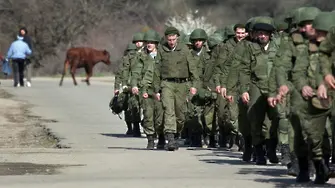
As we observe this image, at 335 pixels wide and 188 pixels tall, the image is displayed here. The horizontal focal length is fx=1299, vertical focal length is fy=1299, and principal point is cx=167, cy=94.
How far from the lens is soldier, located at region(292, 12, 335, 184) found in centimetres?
1282

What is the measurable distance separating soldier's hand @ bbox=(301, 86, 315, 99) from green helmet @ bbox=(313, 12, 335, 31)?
607 millimetres

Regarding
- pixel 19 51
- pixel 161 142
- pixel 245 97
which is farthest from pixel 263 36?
pixel 19 51

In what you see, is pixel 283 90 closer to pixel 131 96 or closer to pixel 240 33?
pixel 240 33

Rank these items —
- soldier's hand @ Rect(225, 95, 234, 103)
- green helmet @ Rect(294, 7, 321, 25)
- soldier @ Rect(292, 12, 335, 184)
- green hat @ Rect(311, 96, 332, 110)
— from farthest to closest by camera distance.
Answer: soldier's hand @ Rect(225, 95, 234, 103)
green helmet @ Rect(294, 7, 321, 25)
soldier @ Rect(292, 12, 335, 184)
green hat @ Rect(311, 96, 332, 110)

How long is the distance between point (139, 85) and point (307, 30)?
8.05 metres

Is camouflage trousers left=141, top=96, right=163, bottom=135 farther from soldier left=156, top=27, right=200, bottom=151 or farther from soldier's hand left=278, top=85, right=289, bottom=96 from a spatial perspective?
soldier's hand left=278, top=85, right=289, bottom=96

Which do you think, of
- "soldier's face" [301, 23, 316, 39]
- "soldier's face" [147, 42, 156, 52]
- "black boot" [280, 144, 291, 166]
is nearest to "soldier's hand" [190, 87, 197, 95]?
"soldier's face" [147, 42, 156, 52]

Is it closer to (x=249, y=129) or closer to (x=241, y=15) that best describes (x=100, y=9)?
(x=241, y=15)

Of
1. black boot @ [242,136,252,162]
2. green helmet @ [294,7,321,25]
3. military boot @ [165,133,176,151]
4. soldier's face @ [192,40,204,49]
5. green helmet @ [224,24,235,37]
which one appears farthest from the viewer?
soldier's face @ [192,40,204,49]

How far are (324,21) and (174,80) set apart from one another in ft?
21.1

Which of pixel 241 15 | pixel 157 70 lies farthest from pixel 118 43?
pixel 157 70

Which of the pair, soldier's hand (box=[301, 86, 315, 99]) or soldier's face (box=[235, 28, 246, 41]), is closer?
soldier's hand (box=[301, 86, 315, 99])

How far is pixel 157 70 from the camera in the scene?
19094 millimetres

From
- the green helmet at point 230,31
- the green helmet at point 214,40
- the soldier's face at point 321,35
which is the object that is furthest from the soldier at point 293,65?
the green helmet at point 214,40
